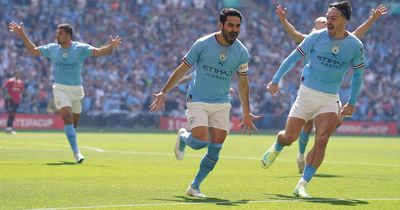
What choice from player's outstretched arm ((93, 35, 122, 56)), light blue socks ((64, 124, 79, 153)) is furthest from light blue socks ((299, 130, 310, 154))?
light blue socks ((64, 124, 79, 153))

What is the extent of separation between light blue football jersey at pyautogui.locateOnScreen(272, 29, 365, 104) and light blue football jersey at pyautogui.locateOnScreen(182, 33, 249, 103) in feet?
2.26

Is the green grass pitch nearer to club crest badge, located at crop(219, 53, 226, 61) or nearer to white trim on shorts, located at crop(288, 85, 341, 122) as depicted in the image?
white trim on shorts, located at crop(288, 85, 341, 122)

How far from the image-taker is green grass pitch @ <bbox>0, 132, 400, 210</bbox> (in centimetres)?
1254

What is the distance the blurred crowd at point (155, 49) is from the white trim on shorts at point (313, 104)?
1194 inches

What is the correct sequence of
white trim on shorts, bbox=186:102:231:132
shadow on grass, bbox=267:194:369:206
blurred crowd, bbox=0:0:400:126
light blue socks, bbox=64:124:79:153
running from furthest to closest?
blurred crowd, bbox=0:0:400:126 → light blue socks, bbox=64:124:79:153 → white trim on shorts, bbox=186:102:231:132 → shadow on grass, bbox=267:194:369:206

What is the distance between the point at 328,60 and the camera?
14164 mm

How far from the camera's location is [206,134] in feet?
44.7

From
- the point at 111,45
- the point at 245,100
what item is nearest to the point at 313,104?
the point at 245,100

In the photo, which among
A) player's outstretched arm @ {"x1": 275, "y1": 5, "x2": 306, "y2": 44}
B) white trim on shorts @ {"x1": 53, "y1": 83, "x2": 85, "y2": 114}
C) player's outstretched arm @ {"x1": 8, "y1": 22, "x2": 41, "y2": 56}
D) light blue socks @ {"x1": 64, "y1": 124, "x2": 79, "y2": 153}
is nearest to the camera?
player's outstretched arm @ {"x1": 275, "y1": 5, "x2": 306, "y2": 44}

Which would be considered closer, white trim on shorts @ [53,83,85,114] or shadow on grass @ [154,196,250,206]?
shadow on grass @ [154,196,250,206]

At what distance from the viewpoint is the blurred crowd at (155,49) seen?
45406 millimetres

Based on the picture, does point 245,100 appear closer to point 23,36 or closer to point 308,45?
point 308,45

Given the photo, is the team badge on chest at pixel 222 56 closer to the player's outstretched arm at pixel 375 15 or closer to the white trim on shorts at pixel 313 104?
the white trim on shorts at pixel 313 104

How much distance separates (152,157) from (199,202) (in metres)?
10.4
